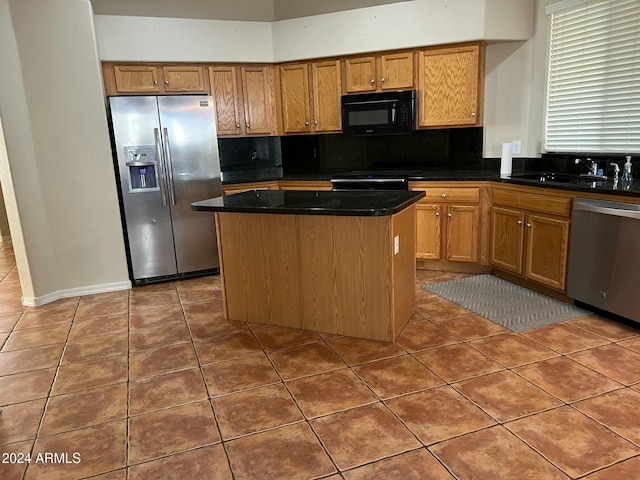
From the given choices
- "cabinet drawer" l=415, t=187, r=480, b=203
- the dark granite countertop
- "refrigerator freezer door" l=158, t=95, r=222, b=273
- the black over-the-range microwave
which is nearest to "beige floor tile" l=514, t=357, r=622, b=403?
the dark granite countertop

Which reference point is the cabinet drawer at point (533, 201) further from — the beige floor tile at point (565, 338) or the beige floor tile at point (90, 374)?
the beige floor tile at point (90, 374)

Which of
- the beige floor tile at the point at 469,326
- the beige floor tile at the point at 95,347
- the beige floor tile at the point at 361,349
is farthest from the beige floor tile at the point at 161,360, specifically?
the beige floor tile at the point at 469,326

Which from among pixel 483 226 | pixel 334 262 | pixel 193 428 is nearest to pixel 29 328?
pixel 193 428

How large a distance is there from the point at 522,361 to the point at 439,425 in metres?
0.83

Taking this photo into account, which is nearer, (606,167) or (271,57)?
(606,167)

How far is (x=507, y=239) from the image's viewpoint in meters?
3.88

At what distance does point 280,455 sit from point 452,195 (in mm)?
2906

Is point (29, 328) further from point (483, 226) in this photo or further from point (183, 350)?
point (483, 226)

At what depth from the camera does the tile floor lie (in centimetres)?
185

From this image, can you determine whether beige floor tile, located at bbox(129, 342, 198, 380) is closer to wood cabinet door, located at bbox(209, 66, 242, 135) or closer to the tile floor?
the tile floor

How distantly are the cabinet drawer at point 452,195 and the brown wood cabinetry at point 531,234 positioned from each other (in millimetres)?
177

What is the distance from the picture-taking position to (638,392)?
225cm

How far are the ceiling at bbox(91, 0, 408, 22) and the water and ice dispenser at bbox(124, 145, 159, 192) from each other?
1.35m

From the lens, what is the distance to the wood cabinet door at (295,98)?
4836 mm
